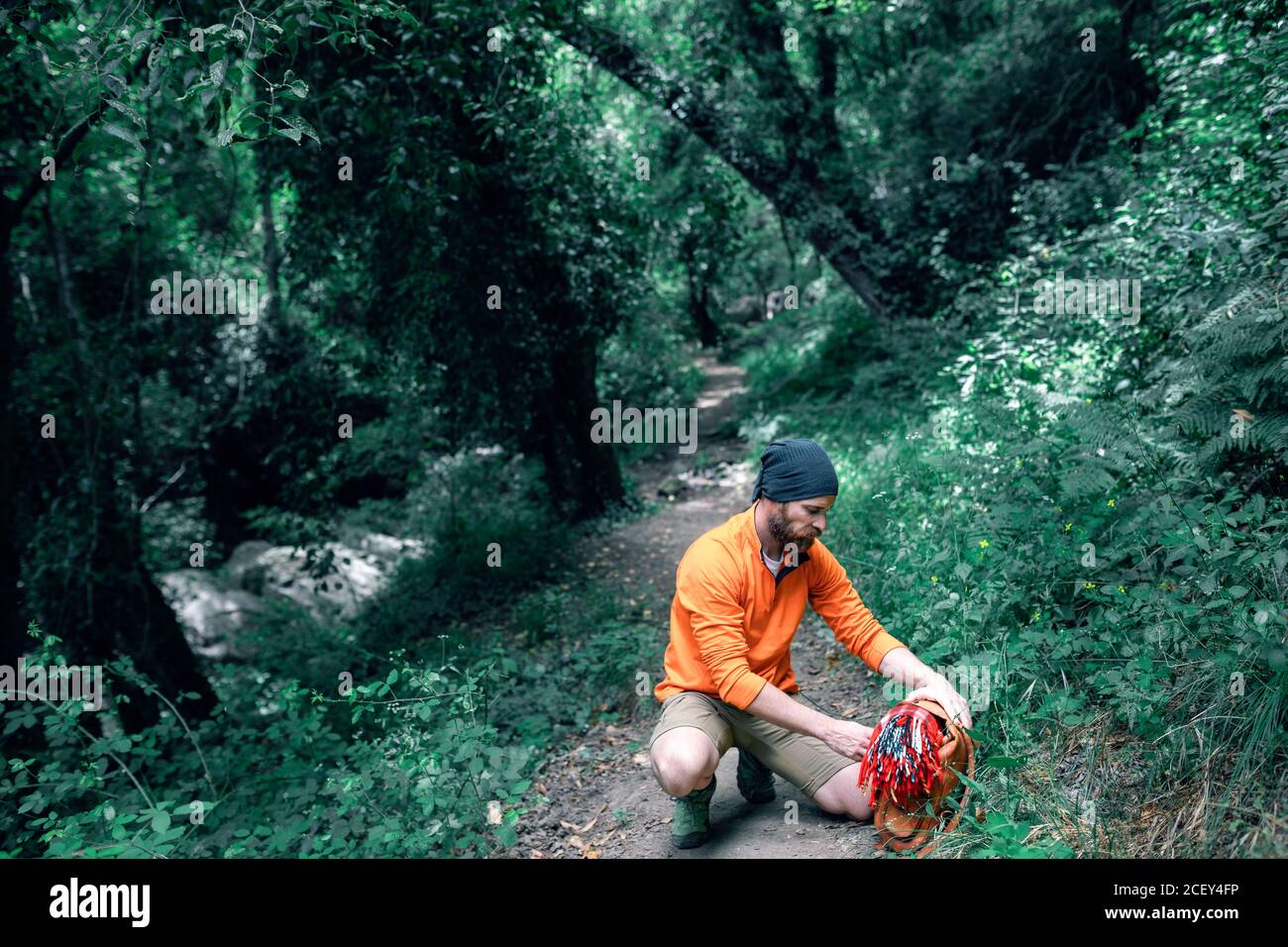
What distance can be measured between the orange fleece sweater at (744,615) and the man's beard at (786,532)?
0.11 metres

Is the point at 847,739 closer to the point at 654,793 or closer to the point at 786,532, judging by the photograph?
the point at 786,532

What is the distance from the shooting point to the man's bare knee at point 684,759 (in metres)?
3.06

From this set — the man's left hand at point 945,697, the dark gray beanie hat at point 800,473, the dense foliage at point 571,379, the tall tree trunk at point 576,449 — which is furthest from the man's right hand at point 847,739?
the tall tree trunk at point 576,449

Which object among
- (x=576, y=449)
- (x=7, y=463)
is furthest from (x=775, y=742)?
(x=576, y=449)

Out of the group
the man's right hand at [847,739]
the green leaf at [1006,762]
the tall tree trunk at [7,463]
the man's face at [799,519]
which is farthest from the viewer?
the tall tree trunk at [7,463]

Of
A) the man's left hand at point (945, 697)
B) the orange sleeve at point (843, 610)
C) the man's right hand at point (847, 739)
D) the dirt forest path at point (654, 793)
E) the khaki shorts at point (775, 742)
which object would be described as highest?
the orange sleeve at point (843, 610)

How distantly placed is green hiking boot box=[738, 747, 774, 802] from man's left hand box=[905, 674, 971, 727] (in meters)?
0.87

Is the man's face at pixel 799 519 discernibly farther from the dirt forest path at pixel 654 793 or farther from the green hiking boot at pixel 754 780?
the dirt forest path at pixel 654 793

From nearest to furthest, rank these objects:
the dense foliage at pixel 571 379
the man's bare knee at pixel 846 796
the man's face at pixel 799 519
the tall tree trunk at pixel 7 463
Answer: the man's face at pixel 799 519 → the man's bare knee at pixel 846 796 → the dense foliage at pixel 571 379 → the tall tree trunk at pixel 7 463

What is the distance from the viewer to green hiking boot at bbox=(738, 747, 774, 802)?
358cm

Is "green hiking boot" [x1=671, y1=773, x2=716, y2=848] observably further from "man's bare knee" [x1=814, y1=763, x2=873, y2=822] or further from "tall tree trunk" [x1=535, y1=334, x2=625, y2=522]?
"tall tree trunk" [x1=535, y1=334, x2=625, y2=522]

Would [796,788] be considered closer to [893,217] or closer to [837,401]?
[837,401]

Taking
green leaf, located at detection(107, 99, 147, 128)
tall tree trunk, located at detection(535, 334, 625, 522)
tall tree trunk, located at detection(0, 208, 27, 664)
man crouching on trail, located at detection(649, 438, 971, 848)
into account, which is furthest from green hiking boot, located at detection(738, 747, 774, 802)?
tall tree trunk, located at detection(535, 334, 625, 522)

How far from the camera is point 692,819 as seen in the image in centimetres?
335
